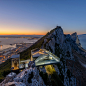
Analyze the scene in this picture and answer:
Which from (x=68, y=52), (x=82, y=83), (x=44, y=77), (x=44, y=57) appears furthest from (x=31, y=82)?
(x=68, y=52)

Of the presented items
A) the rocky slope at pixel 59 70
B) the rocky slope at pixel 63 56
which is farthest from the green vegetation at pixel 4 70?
the rocky slope at pixel 63 56

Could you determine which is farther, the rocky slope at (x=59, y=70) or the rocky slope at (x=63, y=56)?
the rocky slope at (x=63, y=56)

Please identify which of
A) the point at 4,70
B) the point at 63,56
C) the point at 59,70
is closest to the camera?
the point at 59,70

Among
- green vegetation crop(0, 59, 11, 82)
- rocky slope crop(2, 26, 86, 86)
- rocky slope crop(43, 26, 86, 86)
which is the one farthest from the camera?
rocky slope crop(43, 26, 86, 86)

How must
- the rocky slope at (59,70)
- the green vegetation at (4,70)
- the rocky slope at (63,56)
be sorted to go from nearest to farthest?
the rocky slope at (59,70)
the green vegetation at (4,70)
the rocky slope at (63,56)

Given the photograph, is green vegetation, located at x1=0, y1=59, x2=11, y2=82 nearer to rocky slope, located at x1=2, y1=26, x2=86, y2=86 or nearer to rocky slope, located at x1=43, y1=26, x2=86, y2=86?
rocky slope, located at x1=2, y1=26, x2=86, y2=86

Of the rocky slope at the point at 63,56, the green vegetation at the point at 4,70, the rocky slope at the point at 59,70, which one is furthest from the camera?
the rocky slope at the point at 63,56

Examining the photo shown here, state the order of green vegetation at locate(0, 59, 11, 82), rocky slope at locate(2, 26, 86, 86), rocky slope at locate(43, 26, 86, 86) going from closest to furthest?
rocky slope at locate(2, 26, 86, 86) → green vegetation at locate(0, 59, 11, 82) → rocky slope at locate(43, 26, 86, 86)

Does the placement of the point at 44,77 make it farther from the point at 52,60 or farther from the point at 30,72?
the point at 52,60

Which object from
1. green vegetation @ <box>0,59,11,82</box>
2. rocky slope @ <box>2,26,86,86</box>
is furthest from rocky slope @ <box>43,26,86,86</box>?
green vegetation @ <box>0,59,11,82</box>

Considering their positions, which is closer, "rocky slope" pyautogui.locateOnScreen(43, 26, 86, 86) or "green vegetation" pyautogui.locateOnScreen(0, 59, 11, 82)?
"green vegetation" pyautogui.locateOnScreen(0, 59, 11, 82)

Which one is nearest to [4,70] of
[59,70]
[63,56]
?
[59,70]

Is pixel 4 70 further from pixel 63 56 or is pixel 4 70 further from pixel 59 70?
pixel 63 56

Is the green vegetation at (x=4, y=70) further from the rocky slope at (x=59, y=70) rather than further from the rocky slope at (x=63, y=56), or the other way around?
the rocky slope at (x=63, y=56)
